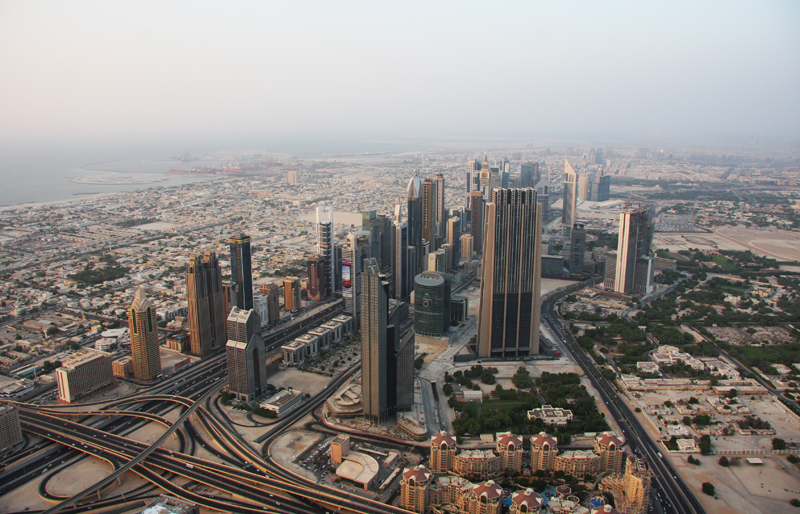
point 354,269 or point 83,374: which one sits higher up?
point 354,269

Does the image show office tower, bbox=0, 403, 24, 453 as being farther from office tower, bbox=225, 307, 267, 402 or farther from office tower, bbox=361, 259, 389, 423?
office tower, bbox=361, 259, 389, 423

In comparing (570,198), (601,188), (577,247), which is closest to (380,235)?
(577,247)

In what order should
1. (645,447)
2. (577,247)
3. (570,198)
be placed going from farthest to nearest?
1. (570,198)
2. (577,247)
3. (645,447)

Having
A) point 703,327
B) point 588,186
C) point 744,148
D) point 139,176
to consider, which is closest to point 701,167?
point 744,148

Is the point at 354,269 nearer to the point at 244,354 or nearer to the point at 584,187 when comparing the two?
the point at 244,354

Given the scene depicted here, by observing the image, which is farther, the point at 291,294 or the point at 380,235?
the point at 380,235

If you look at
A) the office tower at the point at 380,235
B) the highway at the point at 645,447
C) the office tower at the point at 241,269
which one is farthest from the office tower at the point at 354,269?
the highway at the point at 645,447

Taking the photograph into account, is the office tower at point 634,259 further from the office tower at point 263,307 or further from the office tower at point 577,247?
the office tower at point 263,307

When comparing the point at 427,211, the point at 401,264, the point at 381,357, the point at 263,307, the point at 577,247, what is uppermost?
the point at 427,211
